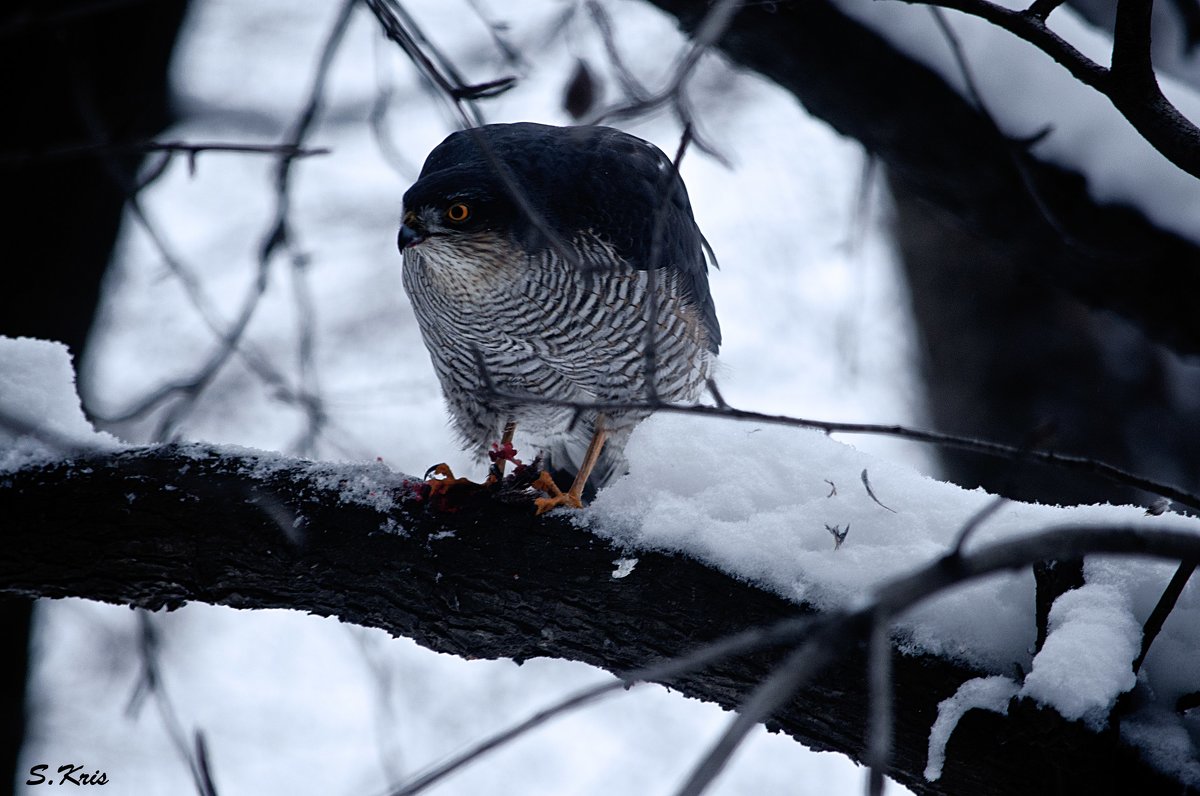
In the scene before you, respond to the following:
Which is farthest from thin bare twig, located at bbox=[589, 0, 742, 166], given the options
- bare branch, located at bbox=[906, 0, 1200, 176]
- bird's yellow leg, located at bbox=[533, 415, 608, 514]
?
bird's yellow leg, located at bbox=[533, 415, 608, 514]

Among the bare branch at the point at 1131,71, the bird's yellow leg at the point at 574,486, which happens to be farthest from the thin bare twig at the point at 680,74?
the bird's yellow leg at the point at 574,486

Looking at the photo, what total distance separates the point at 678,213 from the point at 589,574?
1768 millimetres

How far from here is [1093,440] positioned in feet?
14.4

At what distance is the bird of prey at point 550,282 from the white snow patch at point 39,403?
3.55 feet

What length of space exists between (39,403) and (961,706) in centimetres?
227

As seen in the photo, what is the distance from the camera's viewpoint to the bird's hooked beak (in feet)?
10.2

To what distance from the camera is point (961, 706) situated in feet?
6.51

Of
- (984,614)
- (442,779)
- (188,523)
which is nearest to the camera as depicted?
(442,779)

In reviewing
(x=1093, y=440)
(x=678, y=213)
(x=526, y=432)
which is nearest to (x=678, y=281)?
(x=678, y=213)

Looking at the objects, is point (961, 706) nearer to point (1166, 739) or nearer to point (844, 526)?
point (1166, 739)

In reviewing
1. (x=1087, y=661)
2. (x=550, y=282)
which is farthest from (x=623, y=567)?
(x=550, y=282)

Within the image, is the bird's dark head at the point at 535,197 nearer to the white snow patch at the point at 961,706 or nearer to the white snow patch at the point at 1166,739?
the white snow patch at the point at 961,706

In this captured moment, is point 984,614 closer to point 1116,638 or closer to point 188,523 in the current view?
point 1116,638

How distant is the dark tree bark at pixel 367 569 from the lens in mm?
2201
